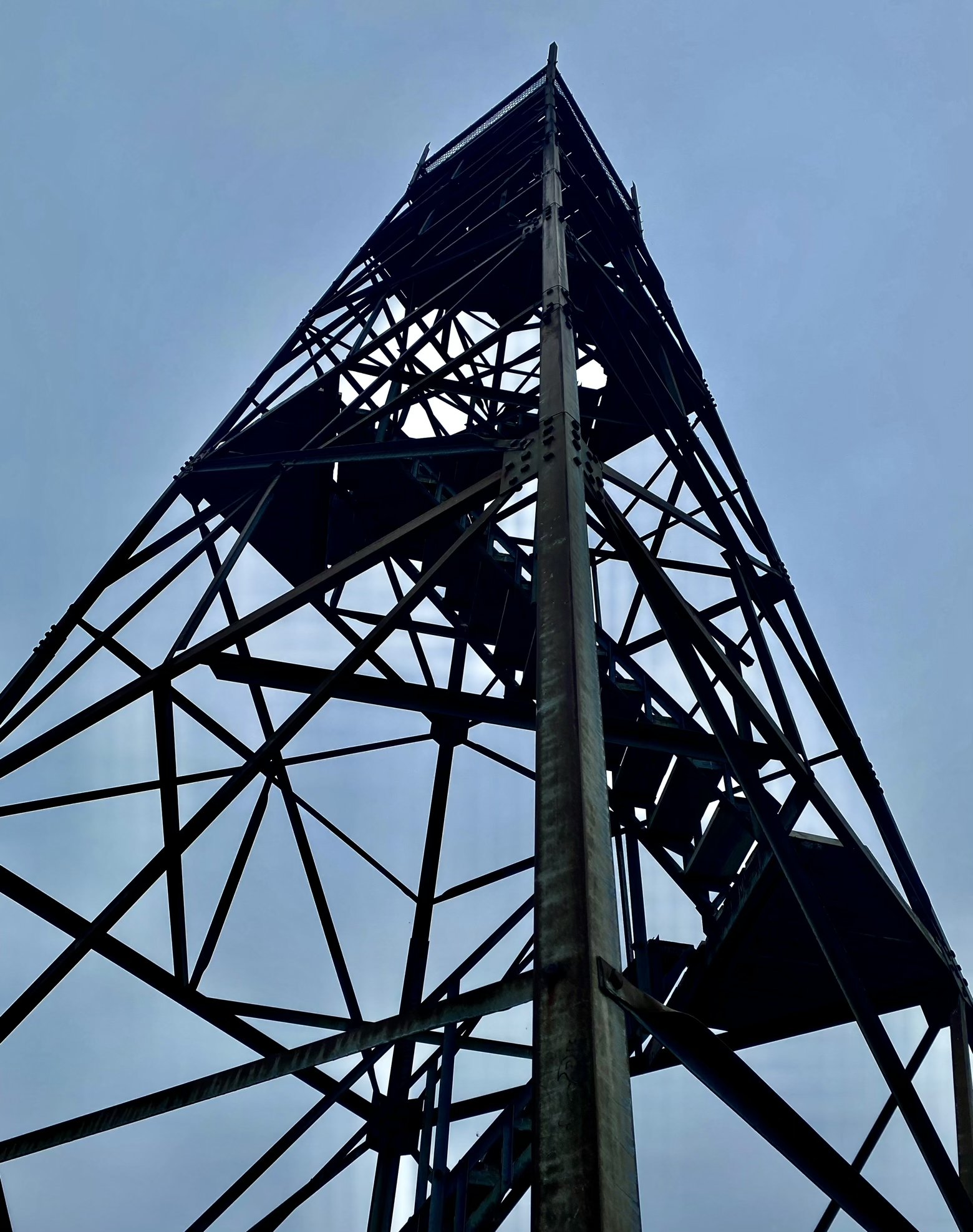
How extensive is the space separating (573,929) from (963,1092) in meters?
3.91

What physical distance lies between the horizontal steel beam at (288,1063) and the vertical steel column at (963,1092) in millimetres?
3187

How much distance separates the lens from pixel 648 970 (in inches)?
305

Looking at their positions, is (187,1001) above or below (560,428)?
below

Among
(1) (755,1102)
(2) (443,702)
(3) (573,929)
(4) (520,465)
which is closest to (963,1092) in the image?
(1) (755,1102)

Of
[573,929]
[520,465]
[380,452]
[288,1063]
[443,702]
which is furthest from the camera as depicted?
[380,452]

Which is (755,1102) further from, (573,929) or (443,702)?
(443,702)

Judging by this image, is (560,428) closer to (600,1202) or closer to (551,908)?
(551,908)

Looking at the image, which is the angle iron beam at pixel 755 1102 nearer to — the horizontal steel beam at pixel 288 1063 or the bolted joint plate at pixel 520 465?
the horizontal steel beam at pixel 288 1063

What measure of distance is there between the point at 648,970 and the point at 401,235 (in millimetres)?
9510

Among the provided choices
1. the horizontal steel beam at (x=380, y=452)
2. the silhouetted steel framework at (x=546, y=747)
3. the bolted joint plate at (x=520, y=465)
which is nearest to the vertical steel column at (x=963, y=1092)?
the silhouetted steel framework at (x=546, y=747)

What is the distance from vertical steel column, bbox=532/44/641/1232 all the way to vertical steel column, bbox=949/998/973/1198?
11.2 feet

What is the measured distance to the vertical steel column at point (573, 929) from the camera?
2605 mm

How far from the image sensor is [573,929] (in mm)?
3139

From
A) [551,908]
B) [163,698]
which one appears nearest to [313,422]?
[163,698]
